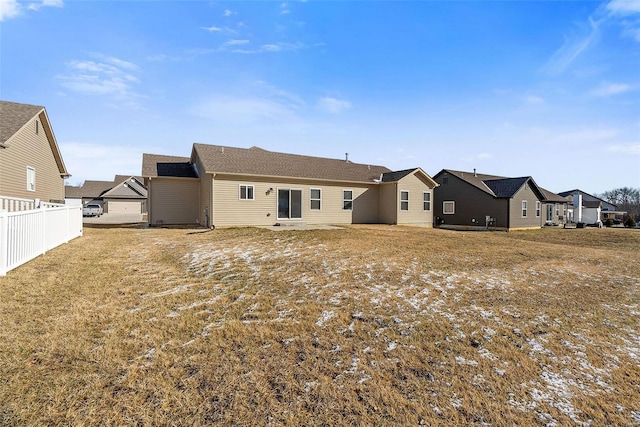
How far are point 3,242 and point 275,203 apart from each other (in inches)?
482

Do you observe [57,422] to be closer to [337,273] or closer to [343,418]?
[343,418]

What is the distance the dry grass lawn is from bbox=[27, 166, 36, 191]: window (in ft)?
39.4

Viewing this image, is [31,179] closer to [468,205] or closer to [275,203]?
[275,203]

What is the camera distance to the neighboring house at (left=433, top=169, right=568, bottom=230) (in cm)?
2491

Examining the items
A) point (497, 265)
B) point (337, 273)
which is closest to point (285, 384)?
point (337, 273)

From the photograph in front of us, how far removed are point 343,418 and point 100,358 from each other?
9.17 feet

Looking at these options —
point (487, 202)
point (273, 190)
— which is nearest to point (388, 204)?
point (273, 190)

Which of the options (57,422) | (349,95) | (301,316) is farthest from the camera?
(349,95)

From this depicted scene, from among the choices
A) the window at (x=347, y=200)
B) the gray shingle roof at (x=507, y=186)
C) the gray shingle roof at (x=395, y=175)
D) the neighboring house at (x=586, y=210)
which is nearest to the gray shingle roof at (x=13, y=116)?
the window at (x=347, y=200)

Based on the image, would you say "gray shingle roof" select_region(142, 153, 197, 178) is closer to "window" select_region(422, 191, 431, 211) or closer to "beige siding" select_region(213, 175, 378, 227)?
"beige siding" select_region(213, 175, 378, 227)

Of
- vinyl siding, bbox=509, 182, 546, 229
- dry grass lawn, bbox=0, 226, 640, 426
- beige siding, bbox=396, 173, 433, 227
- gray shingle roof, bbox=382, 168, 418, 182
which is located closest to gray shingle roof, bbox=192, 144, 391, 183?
gray shingle roof, bbox=382, 168, 418, 182

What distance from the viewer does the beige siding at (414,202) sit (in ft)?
67.7

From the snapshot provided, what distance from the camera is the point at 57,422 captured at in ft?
8.15

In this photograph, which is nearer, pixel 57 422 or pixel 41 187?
pixel 57 422
